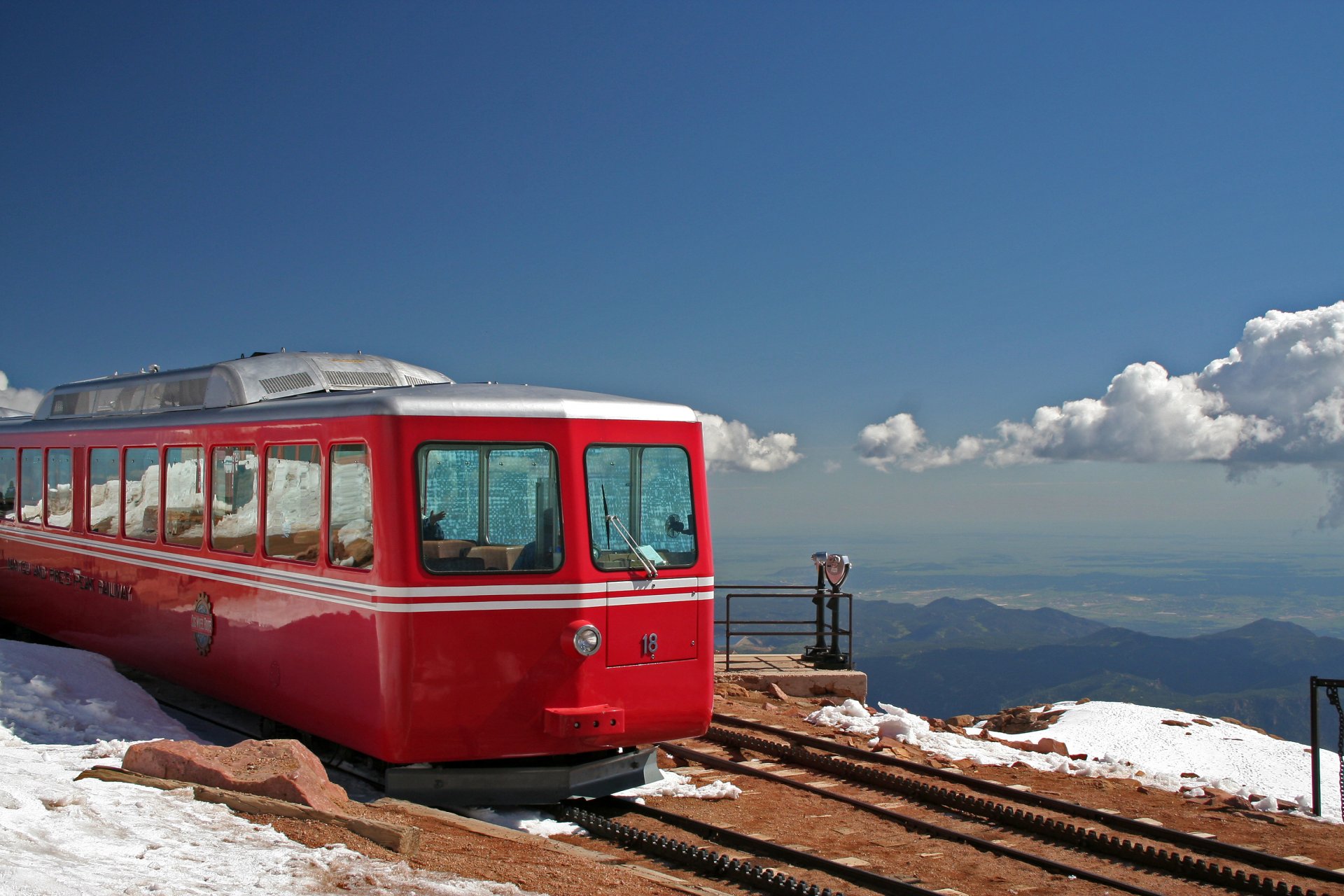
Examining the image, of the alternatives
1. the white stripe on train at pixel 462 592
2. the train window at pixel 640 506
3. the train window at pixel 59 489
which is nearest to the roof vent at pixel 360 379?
the white stripe on train at pixel 462 592

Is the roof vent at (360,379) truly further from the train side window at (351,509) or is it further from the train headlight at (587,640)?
the train headlight at (587,640)

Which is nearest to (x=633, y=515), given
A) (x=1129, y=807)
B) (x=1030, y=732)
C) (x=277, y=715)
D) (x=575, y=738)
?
(x=575, y=738)

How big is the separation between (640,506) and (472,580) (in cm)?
140

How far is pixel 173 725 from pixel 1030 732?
12343 mm

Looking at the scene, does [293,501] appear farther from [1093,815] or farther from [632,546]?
[1093,815]

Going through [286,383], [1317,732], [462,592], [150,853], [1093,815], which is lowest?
[1093,815]

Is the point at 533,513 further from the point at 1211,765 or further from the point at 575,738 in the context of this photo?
the point at 1211,765

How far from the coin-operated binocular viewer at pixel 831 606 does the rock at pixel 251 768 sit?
10833 millimetres

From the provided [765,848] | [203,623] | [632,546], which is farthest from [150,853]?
[203,623]

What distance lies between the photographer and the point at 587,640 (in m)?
7.91

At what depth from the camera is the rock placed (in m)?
6.55

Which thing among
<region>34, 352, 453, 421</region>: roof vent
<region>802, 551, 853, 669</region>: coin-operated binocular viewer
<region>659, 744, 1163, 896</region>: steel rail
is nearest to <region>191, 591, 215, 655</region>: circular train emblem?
<region>34, 352, 453, 421</region>: roof vent

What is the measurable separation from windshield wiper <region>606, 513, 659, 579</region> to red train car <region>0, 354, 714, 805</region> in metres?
0.01

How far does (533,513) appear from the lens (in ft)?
26.2
